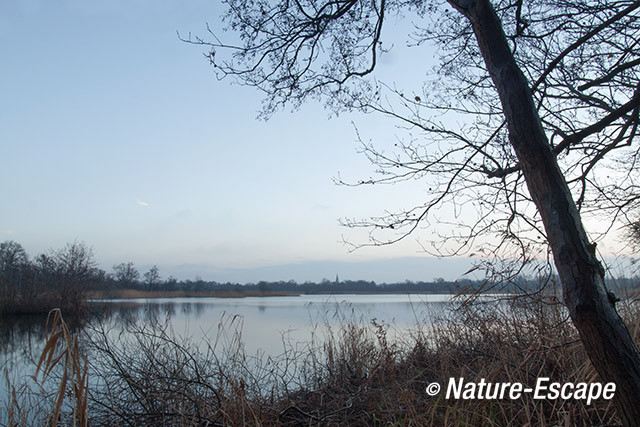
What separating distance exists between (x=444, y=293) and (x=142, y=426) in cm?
467

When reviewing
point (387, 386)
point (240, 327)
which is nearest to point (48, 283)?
point (240, 327)

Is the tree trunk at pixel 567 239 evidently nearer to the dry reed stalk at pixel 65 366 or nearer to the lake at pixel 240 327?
the dry reed stalk at pixel 65 366

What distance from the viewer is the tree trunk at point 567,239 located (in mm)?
1691

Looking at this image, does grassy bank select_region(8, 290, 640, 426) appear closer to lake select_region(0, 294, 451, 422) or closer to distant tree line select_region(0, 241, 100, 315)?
lake select_region(0, 294, 451, 422)

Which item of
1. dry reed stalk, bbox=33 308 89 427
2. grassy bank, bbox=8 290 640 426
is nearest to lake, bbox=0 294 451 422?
grassy bank, bbox=8 290 640 426

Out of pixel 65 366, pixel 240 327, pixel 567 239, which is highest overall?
pixel 567 239

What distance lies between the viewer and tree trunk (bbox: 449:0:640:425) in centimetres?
169

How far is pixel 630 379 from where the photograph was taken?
1662mm

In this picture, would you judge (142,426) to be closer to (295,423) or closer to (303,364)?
(295,423)

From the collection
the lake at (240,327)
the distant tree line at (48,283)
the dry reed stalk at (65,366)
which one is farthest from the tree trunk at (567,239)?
the distant tree line at (48,283)

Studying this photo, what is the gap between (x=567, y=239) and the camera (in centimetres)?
181

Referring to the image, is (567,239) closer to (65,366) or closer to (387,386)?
(65,366)

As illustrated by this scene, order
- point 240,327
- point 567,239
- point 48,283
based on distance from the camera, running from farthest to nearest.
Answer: point 48,283, point 240,327, point 567,239

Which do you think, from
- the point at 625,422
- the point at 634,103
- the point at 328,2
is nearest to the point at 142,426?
the point at 625,422
